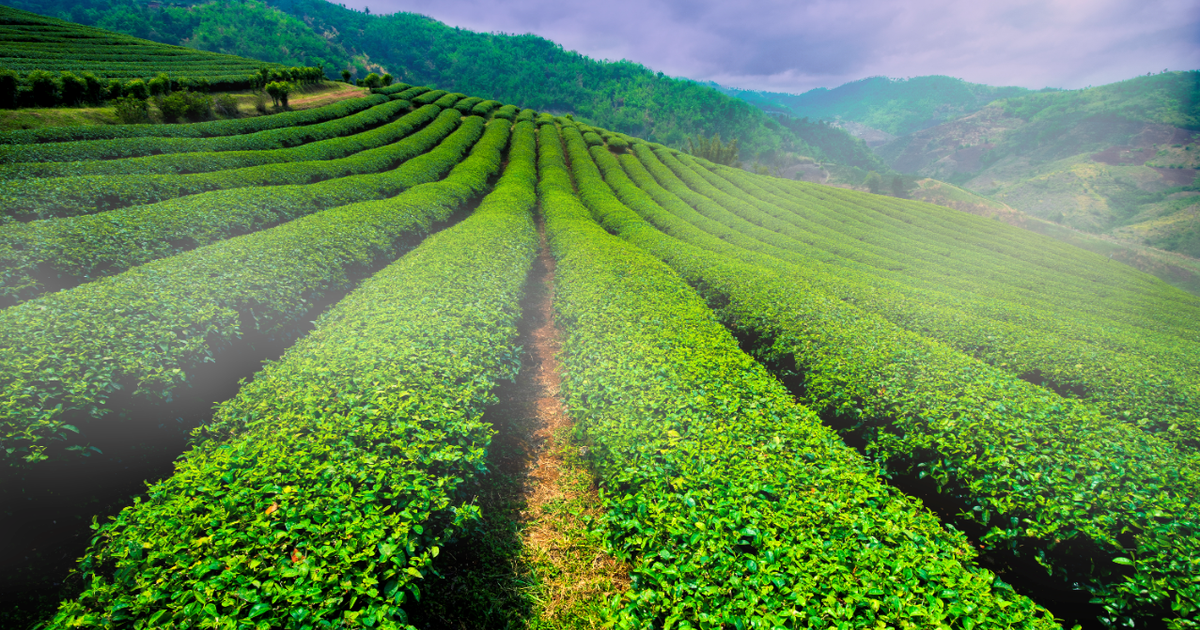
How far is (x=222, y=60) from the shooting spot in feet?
177

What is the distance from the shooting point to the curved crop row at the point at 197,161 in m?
14.4

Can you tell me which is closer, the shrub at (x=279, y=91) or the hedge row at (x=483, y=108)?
the shrub at (x=279, y=91)

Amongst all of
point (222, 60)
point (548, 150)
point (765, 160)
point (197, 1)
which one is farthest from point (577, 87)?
point (197, 1)

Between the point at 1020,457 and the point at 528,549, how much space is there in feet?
23.2

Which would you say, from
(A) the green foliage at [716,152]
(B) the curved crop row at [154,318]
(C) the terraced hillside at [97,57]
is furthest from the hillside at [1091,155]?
(C) the terraced hillside at [97,57]

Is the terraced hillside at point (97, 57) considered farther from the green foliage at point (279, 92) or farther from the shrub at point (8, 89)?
the green foliage at point (279, 92)

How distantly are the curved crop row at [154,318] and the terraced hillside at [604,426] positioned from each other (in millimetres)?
53

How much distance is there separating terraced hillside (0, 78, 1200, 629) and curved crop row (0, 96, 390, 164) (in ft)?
17.3

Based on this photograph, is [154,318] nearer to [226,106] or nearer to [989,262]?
[989,262]

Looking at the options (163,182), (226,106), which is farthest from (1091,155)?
Result: (226,106)

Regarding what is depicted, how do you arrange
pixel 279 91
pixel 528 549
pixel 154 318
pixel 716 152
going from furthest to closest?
pixel 716 152
pixel 279 91
pixel 154 318
pixel 528 549

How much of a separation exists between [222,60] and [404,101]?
108 ft

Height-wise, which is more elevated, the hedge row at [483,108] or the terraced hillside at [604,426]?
the hedge row at [483,108]

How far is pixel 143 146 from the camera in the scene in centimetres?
1991
